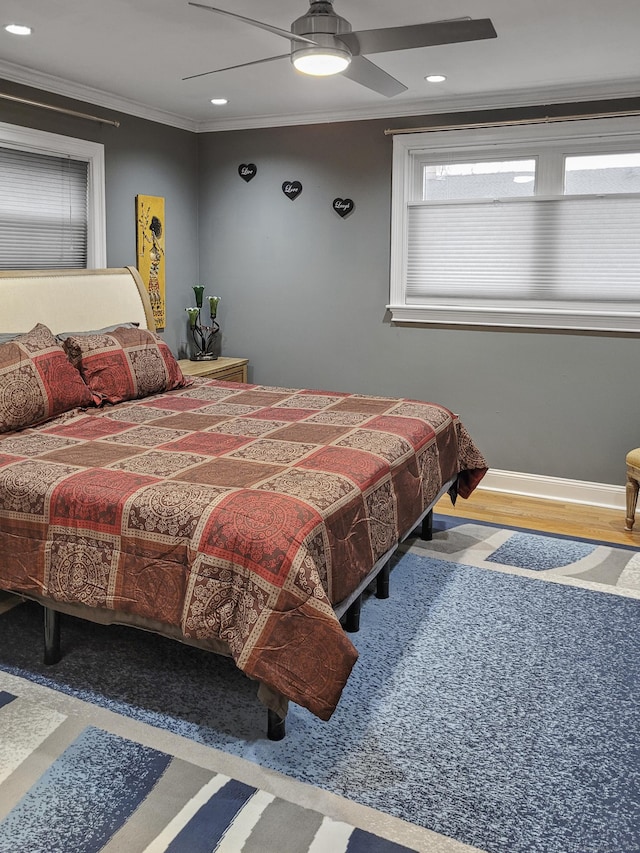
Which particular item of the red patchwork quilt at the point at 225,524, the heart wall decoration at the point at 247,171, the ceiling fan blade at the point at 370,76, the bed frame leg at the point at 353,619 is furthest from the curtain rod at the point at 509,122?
the bed frame leg at the point at 353,619

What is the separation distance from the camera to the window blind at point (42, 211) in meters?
4.06

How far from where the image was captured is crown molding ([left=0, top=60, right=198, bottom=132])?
12.7 feet

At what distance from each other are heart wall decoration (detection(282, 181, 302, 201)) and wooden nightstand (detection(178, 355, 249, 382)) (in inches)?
46.6

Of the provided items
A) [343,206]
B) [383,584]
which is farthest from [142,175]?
[383,584]

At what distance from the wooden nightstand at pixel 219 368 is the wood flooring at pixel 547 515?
1.71m

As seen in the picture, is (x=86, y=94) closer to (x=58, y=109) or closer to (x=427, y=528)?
(x=58, y=109)

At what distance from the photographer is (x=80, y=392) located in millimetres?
3494

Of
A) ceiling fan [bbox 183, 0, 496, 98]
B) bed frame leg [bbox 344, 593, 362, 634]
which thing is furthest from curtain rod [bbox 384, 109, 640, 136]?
bed frame leg [bbox 344, 593, 362, 634]

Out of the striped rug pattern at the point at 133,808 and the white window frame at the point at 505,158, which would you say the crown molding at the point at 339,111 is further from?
the striped rug pattern at the point at 133,808

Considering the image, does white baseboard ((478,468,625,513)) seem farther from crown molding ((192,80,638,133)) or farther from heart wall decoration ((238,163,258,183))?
A: heart wall decoration ((238,163,258,183))

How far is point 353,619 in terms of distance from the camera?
9.44 ft

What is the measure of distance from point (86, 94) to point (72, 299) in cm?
120

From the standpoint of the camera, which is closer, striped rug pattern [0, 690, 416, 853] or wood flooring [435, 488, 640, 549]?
striped rug pattern [0, 690, 416, 853]

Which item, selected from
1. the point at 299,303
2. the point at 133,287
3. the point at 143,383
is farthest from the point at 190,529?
the point at 299,303
